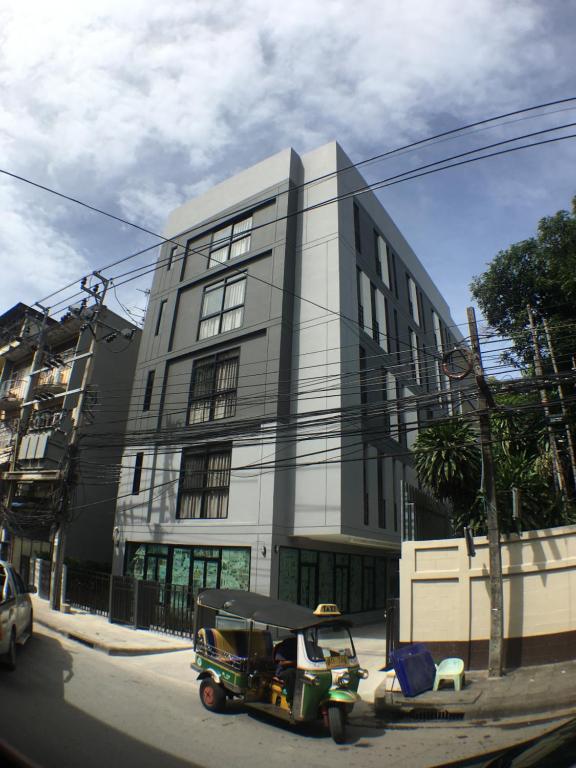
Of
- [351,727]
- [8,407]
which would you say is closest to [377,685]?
[351,727]

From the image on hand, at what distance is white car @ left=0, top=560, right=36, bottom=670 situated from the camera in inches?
336

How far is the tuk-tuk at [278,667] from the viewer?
747 centimetres

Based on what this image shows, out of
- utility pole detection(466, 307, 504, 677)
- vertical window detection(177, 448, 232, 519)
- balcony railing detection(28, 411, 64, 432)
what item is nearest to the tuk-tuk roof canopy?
utility pole detection(466, 307, 504, 677)

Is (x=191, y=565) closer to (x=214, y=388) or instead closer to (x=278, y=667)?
(x=214, y=388)

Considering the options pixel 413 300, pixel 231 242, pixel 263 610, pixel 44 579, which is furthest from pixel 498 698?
pixel 413 300

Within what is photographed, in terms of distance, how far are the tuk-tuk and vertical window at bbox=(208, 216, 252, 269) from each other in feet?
50.6

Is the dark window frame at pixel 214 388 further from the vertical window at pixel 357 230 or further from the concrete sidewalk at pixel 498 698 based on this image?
the concrete sidewalk at pixel 498 698

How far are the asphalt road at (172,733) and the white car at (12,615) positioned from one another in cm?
39

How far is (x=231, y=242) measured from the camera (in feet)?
71.7

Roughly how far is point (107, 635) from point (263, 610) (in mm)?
7473

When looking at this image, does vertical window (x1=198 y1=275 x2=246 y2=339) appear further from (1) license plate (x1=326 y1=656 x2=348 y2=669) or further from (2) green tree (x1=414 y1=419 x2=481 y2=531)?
(1) license plate (x1=326 y1=656 x2=348 y2=669)

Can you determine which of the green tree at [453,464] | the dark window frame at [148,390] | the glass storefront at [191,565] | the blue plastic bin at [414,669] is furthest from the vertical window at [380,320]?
the blue plastic bin at [414,669]

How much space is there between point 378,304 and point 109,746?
19.3 metres

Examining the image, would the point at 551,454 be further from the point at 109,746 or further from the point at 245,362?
the point at 109,746
